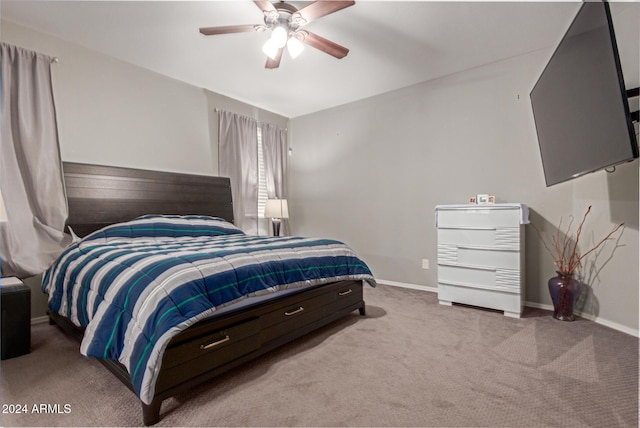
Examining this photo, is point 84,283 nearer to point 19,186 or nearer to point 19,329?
point 19,329

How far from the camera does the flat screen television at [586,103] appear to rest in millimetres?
1670

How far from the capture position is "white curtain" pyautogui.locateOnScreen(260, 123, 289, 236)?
4.76 metres

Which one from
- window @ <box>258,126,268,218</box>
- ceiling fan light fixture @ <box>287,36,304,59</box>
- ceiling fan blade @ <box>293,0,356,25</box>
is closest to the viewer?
ceiling fan blade @ <box>293,0,356,25</box>

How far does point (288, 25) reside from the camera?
7.70 ft

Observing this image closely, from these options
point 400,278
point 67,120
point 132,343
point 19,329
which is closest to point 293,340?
point 132,343

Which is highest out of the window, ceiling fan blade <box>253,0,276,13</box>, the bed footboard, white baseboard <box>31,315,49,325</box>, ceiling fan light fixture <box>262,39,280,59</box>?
ceiling fan blade <box>253,0,276,13</box>

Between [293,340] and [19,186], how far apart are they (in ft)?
8.38

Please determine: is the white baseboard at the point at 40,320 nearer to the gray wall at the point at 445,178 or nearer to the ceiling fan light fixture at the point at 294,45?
the ceiling fan light fixture at the point at 294,45

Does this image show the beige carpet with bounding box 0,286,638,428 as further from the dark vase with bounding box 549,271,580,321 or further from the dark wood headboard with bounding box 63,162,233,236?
the dark wood headboard with bounding box 63,162,233,236

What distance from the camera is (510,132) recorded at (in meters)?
3.28

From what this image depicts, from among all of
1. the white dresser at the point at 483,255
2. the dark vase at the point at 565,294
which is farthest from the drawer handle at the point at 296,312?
the dark vase at the point at 565,294

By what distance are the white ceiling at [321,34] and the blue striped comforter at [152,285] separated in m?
1.86

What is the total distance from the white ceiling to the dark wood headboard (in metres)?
1.19

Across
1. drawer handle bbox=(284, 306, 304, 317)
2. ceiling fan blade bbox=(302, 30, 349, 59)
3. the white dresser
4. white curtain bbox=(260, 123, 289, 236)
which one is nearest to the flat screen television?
the white dresser
